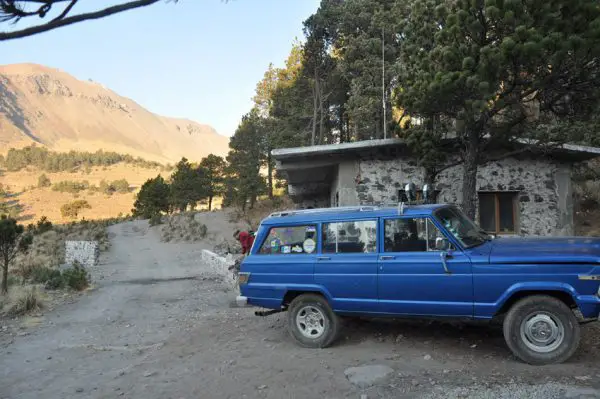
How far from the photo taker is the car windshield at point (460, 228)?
5816mm

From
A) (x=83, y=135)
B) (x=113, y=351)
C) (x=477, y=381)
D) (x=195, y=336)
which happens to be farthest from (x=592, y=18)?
(x=83, y=135)

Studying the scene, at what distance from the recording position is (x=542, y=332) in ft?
16.8

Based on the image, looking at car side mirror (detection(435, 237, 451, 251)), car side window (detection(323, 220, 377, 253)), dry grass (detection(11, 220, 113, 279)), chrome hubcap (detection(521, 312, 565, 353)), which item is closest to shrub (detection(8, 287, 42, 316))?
dry grass (detection(11, 220, 113, 279))

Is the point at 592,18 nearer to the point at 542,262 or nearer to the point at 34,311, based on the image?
the point at 542,262

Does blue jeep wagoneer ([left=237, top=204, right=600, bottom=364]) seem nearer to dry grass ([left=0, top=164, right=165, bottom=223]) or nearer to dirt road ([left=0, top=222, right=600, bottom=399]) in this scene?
dirt road ([left=0, top=222, right=600, bottom=399])

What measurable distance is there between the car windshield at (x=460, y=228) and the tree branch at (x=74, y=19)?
425cm

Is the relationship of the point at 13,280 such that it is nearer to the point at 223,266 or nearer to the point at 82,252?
the point at 223,266

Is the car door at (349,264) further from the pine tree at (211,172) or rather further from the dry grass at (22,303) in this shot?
the pine tree at (211,172)

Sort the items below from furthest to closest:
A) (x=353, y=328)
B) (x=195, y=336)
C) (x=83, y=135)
Result: (x=83, y=135) → (x=195, y=336) → (x=353, y=328)

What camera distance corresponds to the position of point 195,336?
7.71 metres

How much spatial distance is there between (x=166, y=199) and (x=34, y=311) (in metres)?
A: 45.2

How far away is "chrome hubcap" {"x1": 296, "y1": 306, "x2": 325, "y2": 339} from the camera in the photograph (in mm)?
6469

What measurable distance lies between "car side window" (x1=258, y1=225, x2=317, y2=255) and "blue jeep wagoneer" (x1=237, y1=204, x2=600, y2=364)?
0.01 metres

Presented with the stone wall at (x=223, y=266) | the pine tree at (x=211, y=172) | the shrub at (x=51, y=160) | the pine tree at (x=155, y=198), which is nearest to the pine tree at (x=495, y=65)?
the stone wall at (x=223, y=266)
